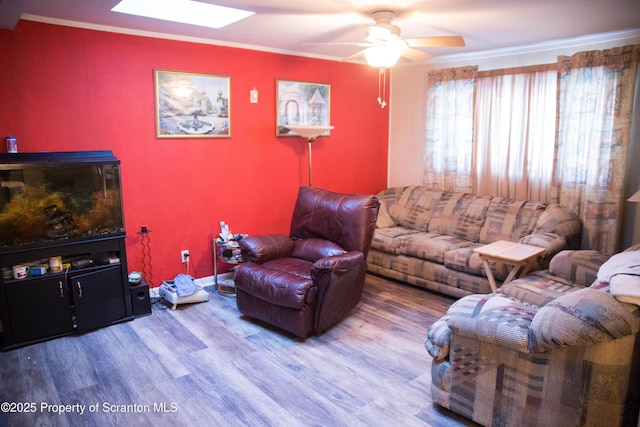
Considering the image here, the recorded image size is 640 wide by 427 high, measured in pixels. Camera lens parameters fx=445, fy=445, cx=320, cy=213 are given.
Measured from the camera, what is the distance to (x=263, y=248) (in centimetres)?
376

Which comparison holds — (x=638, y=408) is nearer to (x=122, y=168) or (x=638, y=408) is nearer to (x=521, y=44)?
(x=521, y=44)

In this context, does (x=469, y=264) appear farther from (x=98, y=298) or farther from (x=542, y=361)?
(x=98, y=298)

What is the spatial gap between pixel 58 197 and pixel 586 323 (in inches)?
132

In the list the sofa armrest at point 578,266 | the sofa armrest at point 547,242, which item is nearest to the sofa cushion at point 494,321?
the sofa armrest at point 578,266

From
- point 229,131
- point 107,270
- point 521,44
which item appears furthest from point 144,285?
point 521,44

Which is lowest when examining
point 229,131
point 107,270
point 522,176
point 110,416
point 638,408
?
point 110,416

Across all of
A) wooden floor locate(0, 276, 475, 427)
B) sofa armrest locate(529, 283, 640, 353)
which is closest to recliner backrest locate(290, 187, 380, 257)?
wooden floor locate(0, 276, 475, 427)

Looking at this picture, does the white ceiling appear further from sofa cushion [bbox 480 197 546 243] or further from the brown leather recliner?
sofa cushion [bbox 480 197 546 243]

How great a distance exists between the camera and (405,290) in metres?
4.39

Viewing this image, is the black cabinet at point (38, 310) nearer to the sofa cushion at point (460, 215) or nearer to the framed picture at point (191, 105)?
the framed picture at point (191, 105)

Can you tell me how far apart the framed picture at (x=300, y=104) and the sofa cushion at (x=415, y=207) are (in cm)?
117

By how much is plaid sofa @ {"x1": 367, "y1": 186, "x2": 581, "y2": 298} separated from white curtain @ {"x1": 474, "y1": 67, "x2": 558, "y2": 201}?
261mm

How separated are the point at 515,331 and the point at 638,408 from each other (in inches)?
25.5

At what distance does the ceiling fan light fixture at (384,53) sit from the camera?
3037 mm
